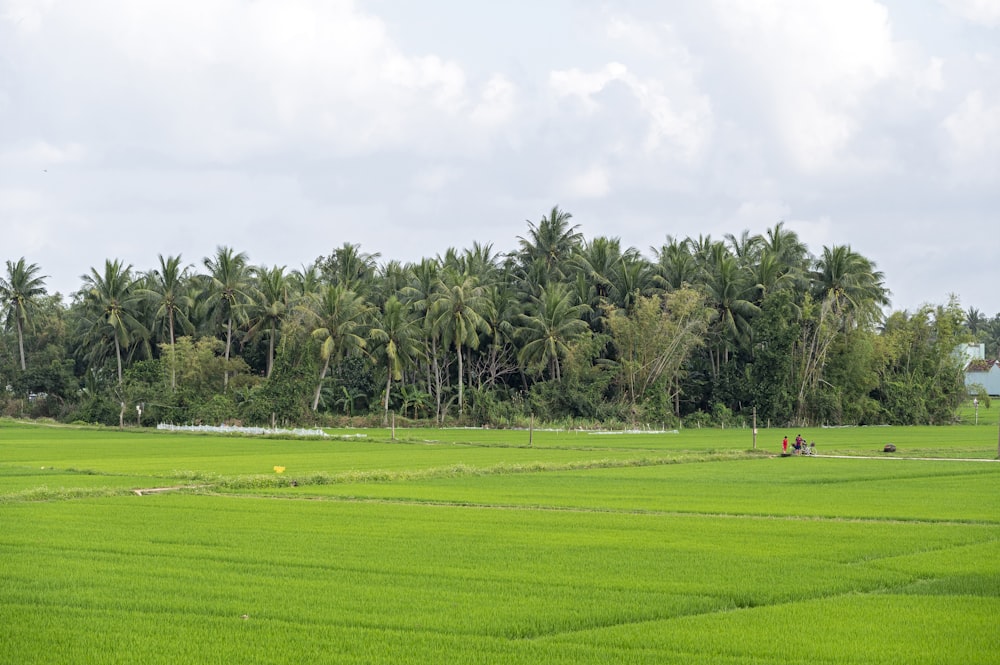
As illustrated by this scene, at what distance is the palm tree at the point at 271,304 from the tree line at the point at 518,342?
0.45 ft

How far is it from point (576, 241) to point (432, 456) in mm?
39067

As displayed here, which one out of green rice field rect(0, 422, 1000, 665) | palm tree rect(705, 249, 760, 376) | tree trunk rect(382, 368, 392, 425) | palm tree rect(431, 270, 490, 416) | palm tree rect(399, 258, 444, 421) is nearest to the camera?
green rice field rect(0, 422, 1000, 665)

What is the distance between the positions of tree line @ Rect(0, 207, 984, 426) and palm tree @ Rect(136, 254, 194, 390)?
Answer: 0.58ft

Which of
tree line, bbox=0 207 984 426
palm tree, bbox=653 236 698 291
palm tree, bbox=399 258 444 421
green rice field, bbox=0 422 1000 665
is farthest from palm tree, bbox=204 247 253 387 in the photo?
green rice field, bbox=0 422 1000 665

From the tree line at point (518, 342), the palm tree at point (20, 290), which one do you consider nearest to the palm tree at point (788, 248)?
the tree line at point (518, 342)

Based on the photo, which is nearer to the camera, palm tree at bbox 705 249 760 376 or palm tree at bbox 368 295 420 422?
palm tree at bbox 368 295 420 422

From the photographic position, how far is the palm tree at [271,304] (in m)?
68.1

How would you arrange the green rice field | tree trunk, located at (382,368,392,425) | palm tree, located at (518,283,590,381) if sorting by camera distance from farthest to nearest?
palm tree, located at (518,283,590,381) < tree trunk, located at (382,368,392,425) < the green rice field

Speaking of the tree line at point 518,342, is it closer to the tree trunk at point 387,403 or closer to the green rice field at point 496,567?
the tree trunk at point 387,403

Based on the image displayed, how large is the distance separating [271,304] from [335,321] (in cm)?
681

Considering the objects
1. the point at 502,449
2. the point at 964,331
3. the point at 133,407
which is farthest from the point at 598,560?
the point at 964,331

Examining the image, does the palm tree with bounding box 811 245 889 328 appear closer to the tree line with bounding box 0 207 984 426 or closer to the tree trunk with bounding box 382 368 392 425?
the tree line with bounding box 0 207 984 426

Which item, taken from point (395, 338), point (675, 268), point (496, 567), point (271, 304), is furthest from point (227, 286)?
point (496, 567)

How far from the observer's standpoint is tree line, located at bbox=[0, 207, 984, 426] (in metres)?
64.8
